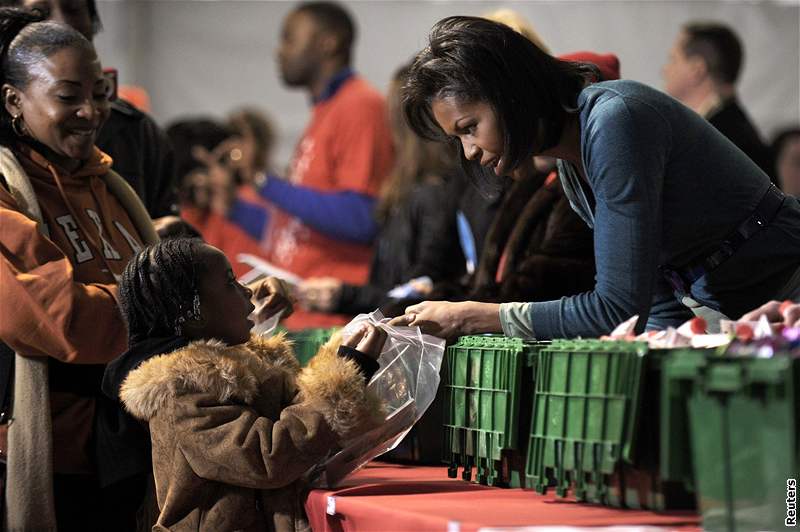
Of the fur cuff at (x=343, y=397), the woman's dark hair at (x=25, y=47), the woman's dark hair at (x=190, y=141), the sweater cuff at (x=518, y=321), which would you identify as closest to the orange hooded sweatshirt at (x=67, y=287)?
the woman's dark hair at (x=25, y=47)

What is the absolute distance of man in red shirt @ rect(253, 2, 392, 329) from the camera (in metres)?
4.86

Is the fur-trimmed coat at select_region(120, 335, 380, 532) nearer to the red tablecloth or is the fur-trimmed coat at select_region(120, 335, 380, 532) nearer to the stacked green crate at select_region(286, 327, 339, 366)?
the red tablecloth

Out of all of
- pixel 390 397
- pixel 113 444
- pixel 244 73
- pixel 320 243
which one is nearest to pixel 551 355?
pixel 390 397

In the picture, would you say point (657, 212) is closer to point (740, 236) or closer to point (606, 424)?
point (740, 236)

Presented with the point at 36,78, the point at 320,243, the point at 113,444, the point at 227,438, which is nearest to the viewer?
the point at 227,438

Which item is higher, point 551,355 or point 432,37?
point 432,37

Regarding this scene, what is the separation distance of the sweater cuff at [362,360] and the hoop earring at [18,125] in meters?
0.99

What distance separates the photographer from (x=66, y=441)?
2496 millimetres

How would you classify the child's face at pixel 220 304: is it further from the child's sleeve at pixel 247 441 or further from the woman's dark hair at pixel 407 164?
the woman's dark hair at pixel 407 164

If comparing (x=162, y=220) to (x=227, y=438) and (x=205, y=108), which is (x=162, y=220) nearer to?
(x=227, y=438)

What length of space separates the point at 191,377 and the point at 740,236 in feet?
3.50

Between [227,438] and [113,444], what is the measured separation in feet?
1.69

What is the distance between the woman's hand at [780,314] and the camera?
183 cm

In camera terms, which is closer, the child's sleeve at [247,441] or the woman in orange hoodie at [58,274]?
the child's sleeve at [247,441]
